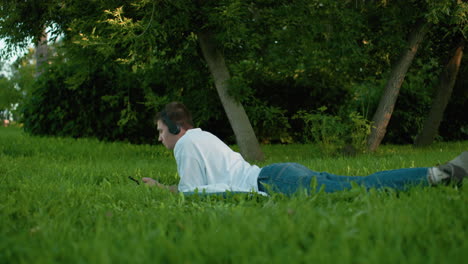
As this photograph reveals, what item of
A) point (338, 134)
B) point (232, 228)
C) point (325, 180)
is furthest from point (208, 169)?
point (338, 134)

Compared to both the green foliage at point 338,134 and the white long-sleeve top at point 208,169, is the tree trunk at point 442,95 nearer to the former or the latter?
the green foliage at point 338,134

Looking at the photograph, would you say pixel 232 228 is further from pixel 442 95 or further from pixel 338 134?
pixel 442 95

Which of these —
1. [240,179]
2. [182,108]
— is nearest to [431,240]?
[240,179]

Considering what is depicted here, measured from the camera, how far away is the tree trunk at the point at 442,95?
12258 millimetres

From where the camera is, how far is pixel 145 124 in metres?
13.9

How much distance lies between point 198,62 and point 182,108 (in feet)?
18.2

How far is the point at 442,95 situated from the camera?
1242 centimetres

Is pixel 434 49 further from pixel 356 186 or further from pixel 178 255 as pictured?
pixel 178 255

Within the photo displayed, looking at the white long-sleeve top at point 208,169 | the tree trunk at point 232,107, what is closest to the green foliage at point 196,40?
the tree trunk at point 232,107

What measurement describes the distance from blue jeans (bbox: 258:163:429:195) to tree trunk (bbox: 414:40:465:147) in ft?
31.4

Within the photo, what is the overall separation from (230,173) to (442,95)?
10.2 metres

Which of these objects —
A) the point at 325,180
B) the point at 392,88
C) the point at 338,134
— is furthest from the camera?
the point at 392,88

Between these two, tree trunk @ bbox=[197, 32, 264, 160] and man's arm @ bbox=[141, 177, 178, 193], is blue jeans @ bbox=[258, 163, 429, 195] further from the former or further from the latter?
→ tree trunk @ bbox=[197, 32, 264, 160]

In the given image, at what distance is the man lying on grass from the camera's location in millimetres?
3730
